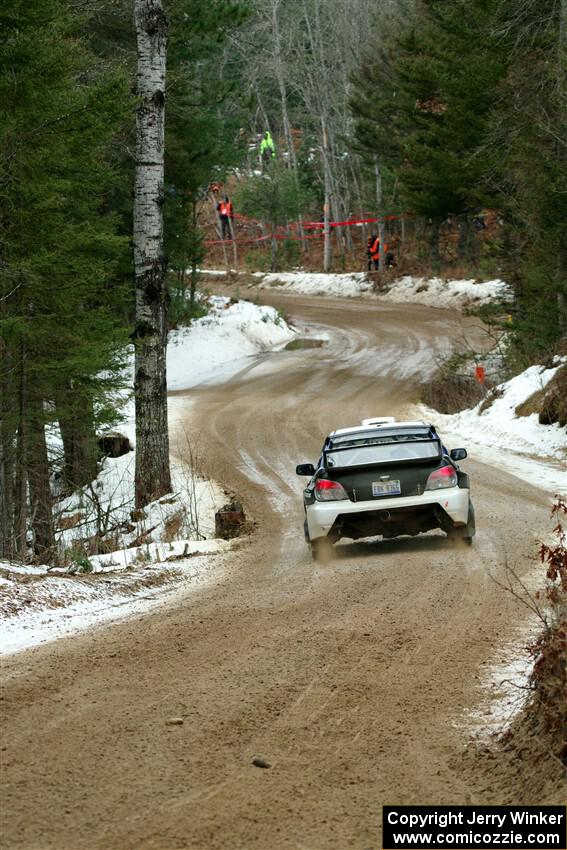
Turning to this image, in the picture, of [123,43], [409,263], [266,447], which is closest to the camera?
[266,447]

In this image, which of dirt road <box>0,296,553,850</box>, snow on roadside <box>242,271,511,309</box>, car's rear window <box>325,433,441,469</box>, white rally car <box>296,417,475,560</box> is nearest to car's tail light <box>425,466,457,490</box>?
white rally car <box>296,417,475,560</box>

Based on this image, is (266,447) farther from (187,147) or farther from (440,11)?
(440,11)

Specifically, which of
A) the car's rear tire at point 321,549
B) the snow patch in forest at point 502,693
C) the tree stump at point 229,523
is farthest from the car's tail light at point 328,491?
the snow patch in forest at point 502,693

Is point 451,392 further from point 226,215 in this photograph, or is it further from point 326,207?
point 226,215

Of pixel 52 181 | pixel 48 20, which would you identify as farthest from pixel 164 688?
pixel 48 20

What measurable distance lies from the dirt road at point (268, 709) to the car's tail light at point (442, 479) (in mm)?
749

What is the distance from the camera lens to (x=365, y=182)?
228ft

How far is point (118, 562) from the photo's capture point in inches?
535

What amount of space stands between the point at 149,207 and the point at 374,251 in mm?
42856

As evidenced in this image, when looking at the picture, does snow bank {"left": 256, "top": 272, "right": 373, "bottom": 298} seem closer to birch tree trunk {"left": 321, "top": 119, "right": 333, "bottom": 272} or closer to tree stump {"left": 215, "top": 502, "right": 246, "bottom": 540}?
birch tree trunk {"left": 321, "top": 119, "right": 333, "bottom": 272}

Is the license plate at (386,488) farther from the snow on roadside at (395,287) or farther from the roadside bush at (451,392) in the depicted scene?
the snow on roadside at (395,287)

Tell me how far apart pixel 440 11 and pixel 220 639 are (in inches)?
1388

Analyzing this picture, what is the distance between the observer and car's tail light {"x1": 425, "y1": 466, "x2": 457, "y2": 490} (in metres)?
13.1

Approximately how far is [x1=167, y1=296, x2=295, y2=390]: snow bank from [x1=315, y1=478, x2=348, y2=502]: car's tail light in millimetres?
22559
